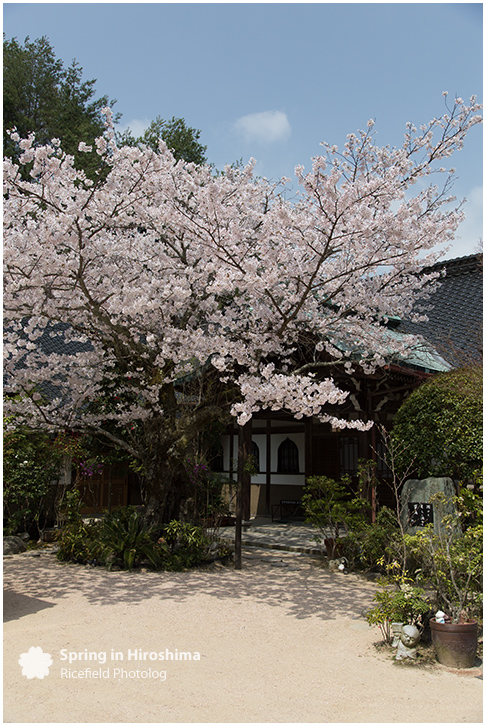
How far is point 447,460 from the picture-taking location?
7434mm

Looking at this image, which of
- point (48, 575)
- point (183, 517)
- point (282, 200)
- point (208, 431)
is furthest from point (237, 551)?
point (282, 200)

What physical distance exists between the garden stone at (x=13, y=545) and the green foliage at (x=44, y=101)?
14.8 m

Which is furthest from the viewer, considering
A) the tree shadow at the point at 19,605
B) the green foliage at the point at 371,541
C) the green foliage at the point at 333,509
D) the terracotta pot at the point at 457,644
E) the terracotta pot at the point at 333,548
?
the terracotta pot at the point at 333,548

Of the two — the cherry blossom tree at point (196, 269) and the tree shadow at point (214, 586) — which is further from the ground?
the cherry blossom tree at point (196, 269)

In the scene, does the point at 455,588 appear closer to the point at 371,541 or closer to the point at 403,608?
the point at 403,608

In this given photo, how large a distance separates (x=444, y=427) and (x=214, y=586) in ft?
12.6

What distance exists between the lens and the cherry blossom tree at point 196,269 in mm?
6641

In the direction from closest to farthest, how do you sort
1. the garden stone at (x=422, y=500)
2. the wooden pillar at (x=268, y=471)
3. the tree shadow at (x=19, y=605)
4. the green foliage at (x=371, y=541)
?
the tree shadow at (x=19, y=605) < the garden stone at (x=422, y=500) < the green foliage at (x=371, y=541) < the wooden pillar at (x=268, y=471)

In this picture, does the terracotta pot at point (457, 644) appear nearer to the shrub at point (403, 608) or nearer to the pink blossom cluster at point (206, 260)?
the shrub at point (403, 608)

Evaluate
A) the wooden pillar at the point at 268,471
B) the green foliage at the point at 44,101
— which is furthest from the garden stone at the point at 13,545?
the green foliage at the point at 44,101

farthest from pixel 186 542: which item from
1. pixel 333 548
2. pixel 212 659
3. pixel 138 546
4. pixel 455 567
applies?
pixel 455 567

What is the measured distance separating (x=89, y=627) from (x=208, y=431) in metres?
6.97

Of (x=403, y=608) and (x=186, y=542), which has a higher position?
(x=403, y=608)

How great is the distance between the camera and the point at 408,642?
4.74 m
